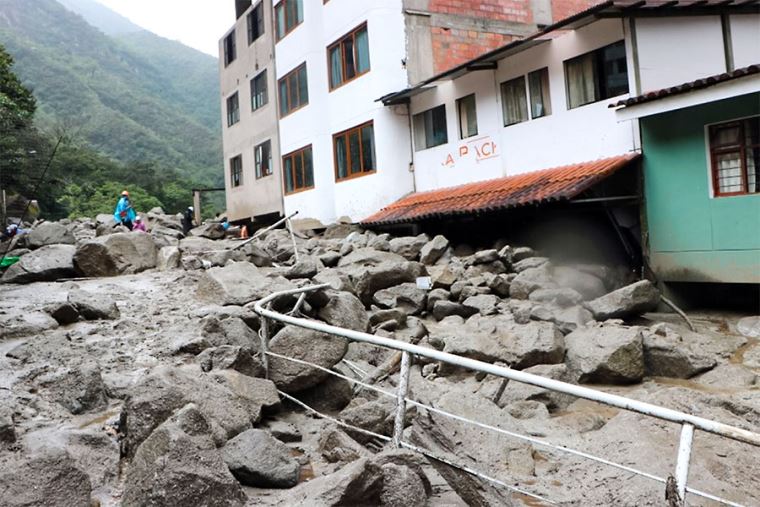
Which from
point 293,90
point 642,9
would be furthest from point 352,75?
point 642,9

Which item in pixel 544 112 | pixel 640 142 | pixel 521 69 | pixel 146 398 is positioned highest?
pixel 521 69

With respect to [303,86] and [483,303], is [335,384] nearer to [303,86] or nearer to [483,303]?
[483,303]

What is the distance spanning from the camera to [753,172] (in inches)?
438

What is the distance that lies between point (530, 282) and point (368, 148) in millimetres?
8876

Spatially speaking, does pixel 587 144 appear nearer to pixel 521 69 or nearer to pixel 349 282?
pixel 521 69

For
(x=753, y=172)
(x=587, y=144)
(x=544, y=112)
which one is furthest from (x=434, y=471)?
(x=544, y=112)

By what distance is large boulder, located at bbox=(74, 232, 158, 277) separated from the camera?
12.0m

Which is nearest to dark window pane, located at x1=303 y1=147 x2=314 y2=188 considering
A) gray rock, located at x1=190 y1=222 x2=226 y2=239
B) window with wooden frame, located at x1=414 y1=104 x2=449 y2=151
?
gray rock, located at x1=190 y1=222 x2=226 y2=239

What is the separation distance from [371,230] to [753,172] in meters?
10.1

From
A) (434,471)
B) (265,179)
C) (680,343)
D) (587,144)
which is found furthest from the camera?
(265,179)

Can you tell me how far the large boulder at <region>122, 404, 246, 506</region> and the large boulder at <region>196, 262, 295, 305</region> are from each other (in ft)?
16.4

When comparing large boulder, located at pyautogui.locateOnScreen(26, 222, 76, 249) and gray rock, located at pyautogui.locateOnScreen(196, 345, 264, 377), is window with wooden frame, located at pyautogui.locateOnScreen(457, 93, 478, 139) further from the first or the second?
gray rock, located at pyautogui.locateOnScreen(196, 345, 264, 377)

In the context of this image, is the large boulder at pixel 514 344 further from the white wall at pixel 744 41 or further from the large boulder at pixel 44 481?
the white wall at pixel 744 41

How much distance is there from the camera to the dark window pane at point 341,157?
814 inches
